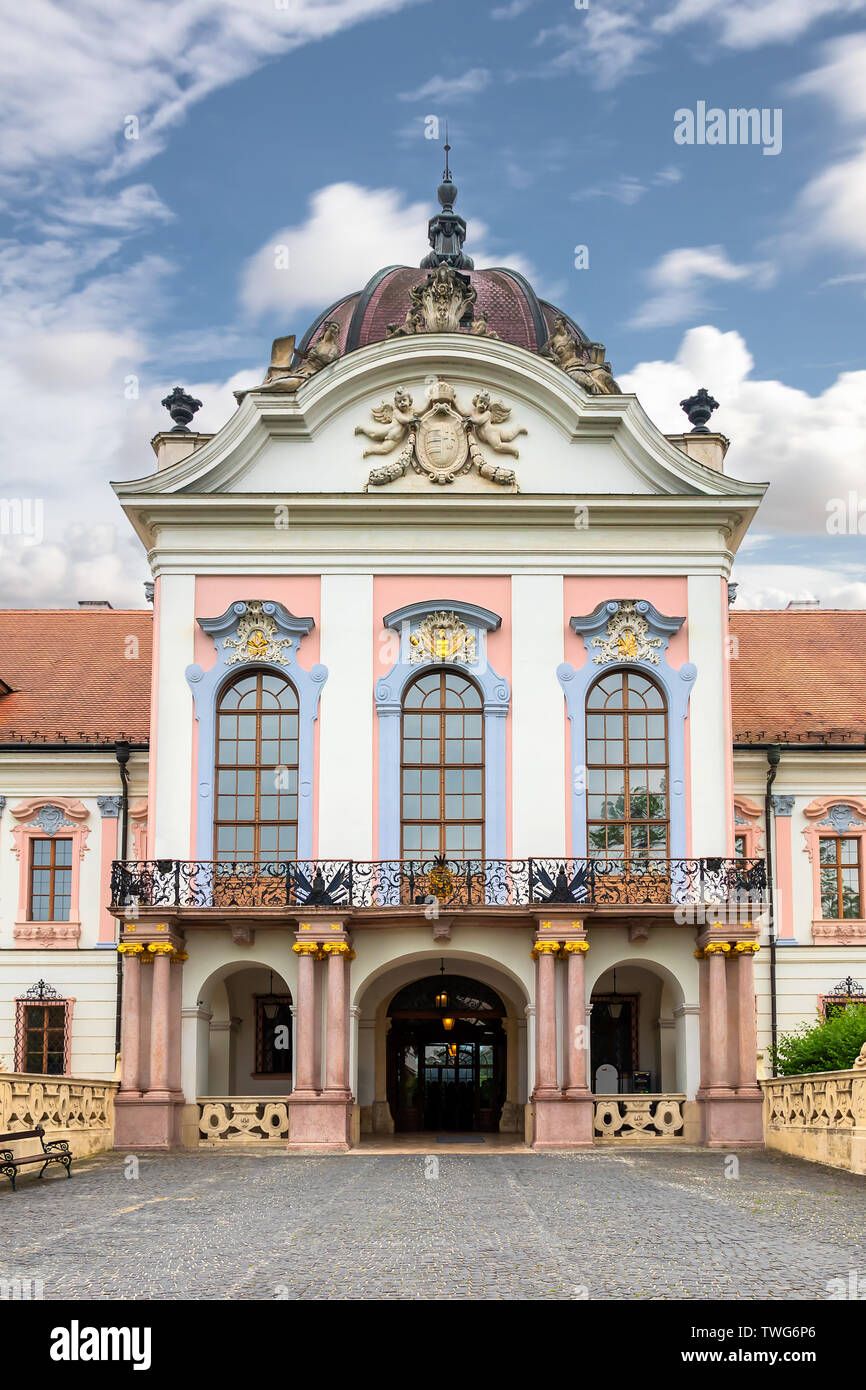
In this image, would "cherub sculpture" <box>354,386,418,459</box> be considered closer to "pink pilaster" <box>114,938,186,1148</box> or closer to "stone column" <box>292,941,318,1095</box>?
"stone column" <box>292,941,318,1095</box>

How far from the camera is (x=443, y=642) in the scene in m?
26.3

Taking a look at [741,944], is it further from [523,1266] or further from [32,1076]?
[523,1266]

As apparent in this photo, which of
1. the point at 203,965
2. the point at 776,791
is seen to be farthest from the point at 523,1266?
the point at 776,791

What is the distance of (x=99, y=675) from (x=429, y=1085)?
34.8 feet

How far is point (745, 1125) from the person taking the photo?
23.9 m

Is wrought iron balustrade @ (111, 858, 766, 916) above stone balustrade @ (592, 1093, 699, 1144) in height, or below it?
above

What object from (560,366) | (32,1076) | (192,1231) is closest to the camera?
(192,1231)

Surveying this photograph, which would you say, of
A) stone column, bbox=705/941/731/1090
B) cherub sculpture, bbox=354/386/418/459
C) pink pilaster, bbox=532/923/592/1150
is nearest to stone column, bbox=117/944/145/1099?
pink pilaster, bbox=532/923/592/1150

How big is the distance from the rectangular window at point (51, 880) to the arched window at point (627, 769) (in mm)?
9958

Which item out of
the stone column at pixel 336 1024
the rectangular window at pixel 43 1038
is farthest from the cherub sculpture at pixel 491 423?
the rectangular window at pixel 43 1038

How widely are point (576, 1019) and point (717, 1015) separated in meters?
2.14

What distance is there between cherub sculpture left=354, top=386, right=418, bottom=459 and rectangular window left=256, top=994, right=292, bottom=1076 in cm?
919

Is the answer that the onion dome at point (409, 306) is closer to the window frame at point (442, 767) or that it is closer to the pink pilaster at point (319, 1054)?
the window frame at point (442, 767)

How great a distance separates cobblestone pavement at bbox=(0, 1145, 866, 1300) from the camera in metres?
10.5
